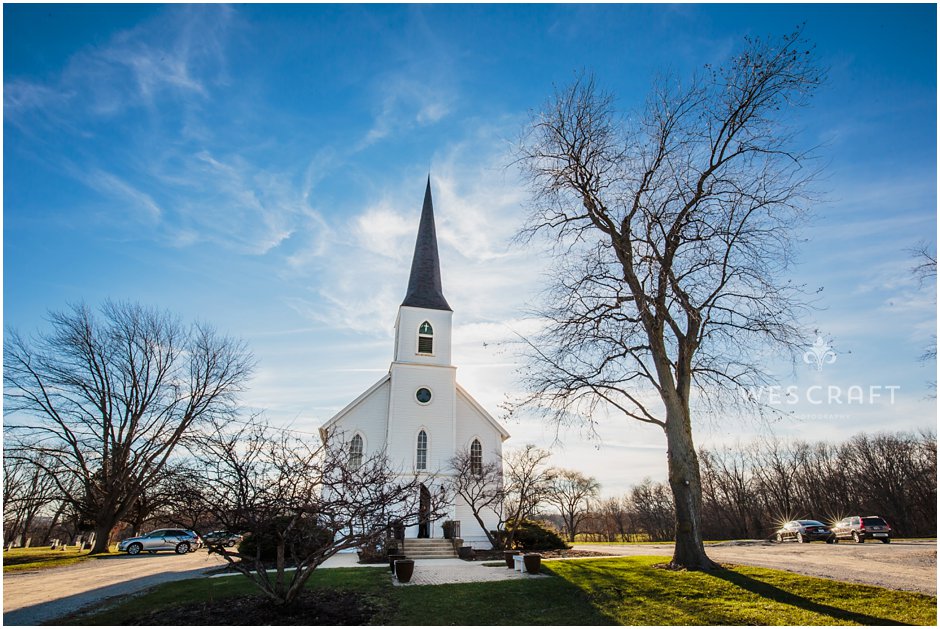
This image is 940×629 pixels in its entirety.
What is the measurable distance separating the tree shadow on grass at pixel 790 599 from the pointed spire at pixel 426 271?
70.7 feet

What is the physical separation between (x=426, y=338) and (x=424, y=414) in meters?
4.57

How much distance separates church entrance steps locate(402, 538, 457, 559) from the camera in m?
20.3

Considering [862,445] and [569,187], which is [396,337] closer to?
[569,187]

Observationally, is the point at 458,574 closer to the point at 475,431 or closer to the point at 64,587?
the point at 64,587

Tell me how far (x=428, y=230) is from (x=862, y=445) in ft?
154

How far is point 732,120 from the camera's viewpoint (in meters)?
12.5

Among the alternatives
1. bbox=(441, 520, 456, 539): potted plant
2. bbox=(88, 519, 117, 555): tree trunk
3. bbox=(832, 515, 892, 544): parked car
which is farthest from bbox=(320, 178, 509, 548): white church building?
bbox=(832, 515, 892, 544): parked car

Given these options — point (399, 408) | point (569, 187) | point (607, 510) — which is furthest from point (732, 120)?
point (607, 510)

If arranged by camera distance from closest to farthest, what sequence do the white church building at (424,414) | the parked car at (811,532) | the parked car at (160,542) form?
the parked car at (811,532) → the white church building at (424,414) → the parked car at (160,542)

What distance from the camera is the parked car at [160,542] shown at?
26009 millimetres

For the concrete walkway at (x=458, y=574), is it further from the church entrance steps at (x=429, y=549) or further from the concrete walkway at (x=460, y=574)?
the church entrance steps at (x=429, y=549)

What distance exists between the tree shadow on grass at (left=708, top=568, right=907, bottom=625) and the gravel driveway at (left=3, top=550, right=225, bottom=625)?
971 cm

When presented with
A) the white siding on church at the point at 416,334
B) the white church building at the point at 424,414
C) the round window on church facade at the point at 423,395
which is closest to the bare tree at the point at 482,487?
the white church building at the point at 424,414

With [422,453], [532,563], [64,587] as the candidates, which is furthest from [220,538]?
[422,453]
